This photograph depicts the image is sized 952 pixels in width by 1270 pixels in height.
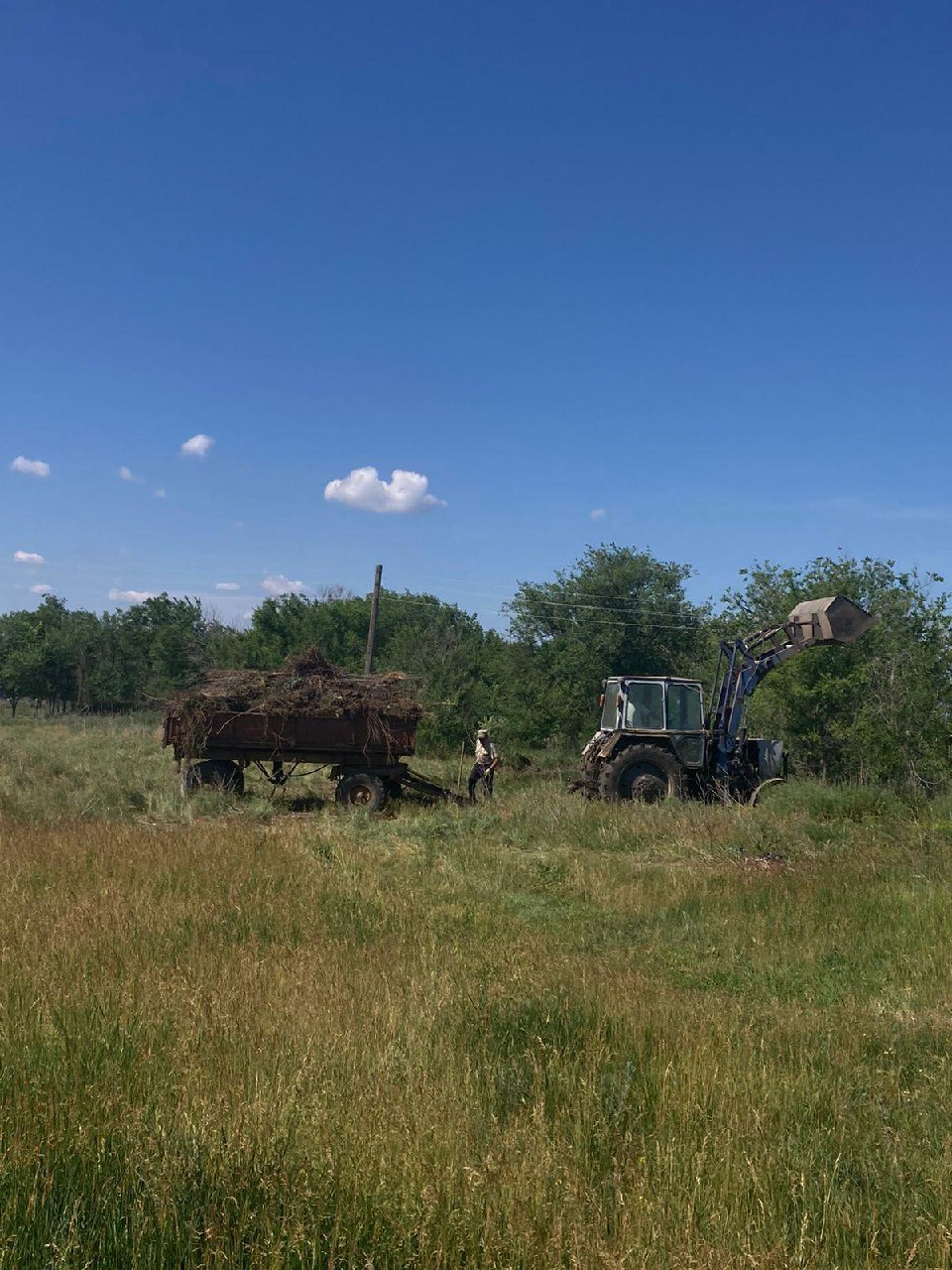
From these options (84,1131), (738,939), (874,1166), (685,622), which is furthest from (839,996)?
(685,622)

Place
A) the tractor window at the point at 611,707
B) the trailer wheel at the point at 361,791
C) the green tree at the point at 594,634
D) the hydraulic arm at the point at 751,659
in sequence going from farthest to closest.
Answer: the green tree at the point at 594,634
the tractor window at the point at 611,707
the trailer wheel at the point at 361,791
the hydraulic arm at the point at 751,659

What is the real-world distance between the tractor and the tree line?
3.25 metres

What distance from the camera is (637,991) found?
5301 mm

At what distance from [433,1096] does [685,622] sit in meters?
29.4

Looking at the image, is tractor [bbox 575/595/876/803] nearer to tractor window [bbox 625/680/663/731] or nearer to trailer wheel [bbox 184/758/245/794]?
tractor window [bbox 625/680/663/731]

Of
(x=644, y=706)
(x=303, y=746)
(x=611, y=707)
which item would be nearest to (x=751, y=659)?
(x=644, y=706)

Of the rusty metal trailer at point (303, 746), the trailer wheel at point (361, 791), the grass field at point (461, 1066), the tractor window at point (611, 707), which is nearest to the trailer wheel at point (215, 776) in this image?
the rusty metal trailer at point (303, 746)

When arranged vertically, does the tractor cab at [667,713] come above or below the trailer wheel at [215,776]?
above

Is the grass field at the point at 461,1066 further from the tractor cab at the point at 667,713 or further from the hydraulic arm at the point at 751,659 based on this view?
the hydraulic arm at the point at 751,659

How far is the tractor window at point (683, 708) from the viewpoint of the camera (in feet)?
49.8

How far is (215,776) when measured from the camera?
14875 millimetres

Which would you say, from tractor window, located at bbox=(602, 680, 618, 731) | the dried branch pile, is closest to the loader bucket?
tractor window, located at bbox=(602, 680, 618, 731)

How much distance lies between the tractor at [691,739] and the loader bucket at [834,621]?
0.13 feet

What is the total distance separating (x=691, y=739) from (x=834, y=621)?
2.97 metres
